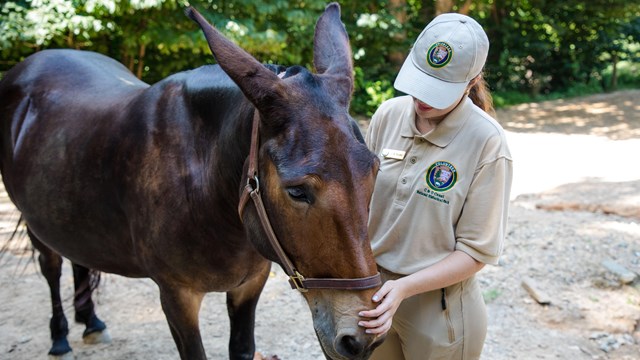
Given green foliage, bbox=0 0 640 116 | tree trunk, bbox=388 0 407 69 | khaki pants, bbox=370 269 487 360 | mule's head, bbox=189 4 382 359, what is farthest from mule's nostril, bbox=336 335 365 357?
tree trunk, bbox=388 0 407 69

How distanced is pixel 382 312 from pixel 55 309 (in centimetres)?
294

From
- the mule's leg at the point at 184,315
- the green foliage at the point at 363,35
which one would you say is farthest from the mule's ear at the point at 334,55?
the mule's leg at the point at 184,315

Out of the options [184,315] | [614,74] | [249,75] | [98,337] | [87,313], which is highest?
[249,75]

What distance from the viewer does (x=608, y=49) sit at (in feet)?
58.5

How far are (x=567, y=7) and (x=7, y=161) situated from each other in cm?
1599

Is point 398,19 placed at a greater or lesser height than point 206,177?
lesser

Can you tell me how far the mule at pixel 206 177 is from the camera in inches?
66.7

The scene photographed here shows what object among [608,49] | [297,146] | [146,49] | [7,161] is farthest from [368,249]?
[608,49]

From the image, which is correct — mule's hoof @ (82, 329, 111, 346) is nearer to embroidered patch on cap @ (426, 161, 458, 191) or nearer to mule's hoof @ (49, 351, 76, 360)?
mule's hoof @ (49, 351, 76, 360)

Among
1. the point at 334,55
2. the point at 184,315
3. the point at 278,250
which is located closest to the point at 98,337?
the point at 184,315

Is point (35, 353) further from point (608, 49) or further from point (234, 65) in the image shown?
point (608, 49)

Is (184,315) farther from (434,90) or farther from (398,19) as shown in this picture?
(398,19)

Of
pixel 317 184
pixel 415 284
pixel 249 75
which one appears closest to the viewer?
pixel 317 184

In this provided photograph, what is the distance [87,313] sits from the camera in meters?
3.99
